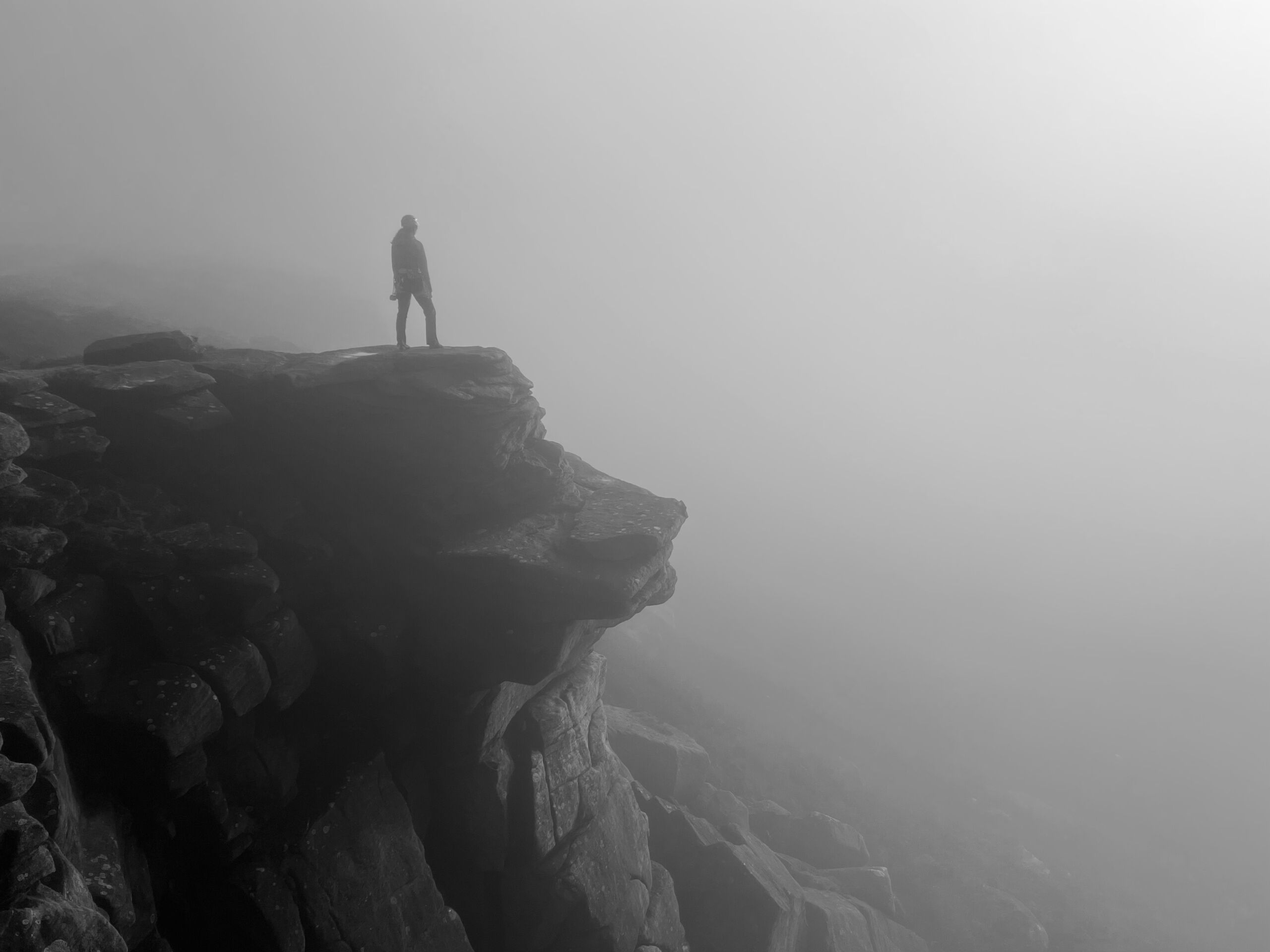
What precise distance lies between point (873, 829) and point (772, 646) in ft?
139

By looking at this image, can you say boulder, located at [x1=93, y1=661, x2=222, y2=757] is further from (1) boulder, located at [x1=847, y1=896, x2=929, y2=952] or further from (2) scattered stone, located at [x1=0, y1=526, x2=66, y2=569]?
(1) boulder, located at [x1=847, y1=896, x2=929, y2=952]

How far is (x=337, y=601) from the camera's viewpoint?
1788cm

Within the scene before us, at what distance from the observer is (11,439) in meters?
13.1

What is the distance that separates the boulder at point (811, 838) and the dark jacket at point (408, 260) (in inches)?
1409

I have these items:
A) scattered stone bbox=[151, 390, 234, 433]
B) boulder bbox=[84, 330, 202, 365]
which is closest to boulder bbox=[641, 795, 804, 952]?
scattered stone bbox=[151, 390, 234, 433]

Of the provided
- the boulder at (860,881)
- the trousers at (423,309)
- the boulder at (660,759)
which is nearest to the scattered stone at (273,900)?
the trousers at (423,309)

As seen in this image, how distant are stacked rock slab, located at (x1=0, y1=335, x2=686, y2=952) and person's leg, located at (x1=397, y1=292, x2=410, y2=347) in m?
1.11

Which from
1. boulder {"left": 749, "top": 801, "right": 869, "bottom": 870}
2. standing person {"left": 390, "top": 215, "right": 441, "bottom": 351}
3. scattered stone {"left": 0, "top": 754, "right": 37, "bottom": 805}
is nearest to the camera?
scattered stone {"left": 0, "top": 754, "right": 37, "bottom": 805}

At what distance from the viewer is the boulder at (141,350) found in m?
19.0

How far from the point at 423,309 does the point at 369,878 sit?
56.7ft

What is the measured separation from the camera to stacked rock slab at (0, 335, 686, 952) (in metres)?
12.4

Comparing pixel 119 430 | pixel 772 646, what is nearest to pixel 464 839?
pixel 119 430

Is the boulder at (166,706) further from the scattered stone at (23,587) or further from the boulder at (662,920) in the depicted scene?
the boulder at (662,920)

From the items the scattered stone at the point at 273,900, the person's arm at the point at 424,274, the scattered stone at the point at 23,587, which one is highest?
the person's arm at the point at 424,274
